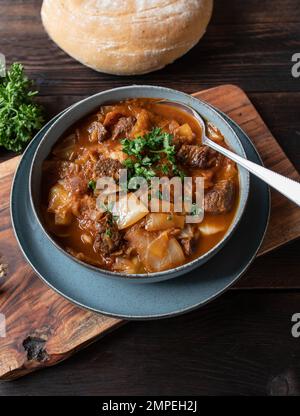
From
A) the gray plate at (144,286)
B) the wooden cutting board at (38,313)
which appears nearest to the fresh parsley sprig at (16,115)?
the wooden cutting board at (38,313)

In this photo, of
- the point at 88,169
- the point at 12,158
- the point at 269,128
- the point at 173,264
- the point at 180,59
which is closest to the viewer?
the point at 173,264

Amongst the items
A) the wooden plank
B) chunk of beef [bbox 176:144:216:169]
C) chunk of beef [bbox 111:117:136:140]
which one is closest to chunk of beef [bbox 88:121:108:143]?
chunk of beef [bbox 111:117:136:140]

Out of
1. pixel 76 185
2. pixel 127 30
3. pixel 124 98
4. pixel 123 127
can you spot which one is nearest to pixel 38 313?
pixel 76 185

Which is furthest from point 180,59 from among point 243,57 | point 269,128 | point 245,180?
point 245,180

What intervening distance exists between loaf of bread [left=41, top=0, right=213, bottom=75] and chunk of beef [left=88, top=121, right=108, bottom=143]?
84cm

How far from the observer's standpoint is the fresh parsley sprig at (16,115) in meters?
3.39

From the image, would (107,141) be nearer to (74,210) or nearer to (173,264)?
(74,210)

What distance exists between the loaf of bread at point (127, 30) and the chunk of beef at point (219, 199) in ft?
4.44

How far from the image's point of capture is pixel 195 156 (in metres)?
2.84

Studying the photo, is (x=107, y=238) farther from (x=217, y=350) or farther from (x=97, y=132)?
(x=217, y=350)

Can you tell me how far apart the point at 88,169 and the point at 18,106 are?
918 millimetres

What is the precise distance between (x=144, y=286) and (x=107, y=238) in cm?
33

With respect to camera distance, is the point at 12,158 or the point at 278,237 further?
the point at 12,158

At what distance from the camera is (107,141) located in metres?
2.99
